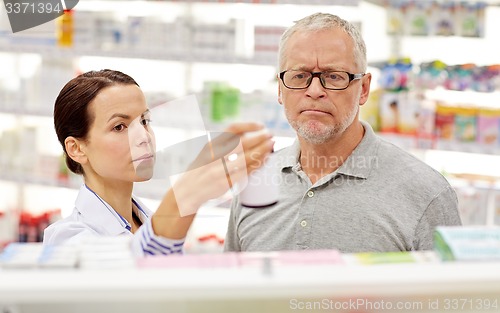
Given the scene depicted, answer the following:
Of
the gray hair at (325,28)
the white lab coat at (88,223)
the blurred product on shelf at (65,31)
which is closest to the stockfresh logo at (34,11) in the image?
the blurred product on shelf at (65,31)

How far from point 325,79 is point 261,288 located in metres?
1.13

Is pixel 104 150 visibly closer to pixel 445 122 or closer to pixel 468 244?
pixel 468 244

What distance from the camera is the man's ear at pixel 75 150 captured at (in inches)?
68.6

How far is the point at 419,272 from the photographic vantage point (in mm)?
938

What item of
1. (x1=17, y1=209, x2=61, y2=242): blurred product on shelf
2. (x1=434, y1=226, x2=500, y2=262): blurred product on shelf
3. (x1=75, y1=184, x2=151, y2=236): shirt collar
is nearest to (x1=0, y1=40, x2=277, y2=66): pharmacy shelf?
(x1=17, y1=209, x2=61, y2=242): blurred product on shelf

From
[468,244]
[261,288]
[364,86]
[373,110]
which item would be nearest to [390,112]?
[373,110]

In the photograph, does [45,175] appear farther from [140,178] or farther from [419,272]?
[419,272]

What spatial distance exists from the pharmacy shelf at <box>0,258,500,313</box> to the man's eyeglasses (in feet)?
3.31

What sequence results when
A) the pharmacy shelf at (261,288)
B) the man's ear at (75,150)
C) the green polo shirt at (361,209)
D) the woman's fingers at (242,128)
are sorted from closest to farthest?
the pharmacy shelf at (261,288)
the woman's fingers at (242,128)
the man's ear at (75,150)
the green polo shirt at (361,209)

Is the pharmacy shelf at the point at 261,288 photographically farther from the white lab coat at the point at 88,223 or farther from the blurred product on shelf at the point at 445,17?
the blurred product on shelf at the point at 445,17

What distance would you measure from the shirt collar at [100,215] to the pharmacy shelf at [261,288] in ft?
2.20

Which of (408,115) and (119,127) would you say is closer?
(119,127)

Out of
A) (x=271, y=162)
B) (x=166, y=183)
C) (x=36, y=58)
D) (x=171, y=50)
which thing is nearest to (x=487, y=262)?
(x=166, y=183)

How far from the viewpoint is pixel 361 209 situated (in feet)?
6.30
